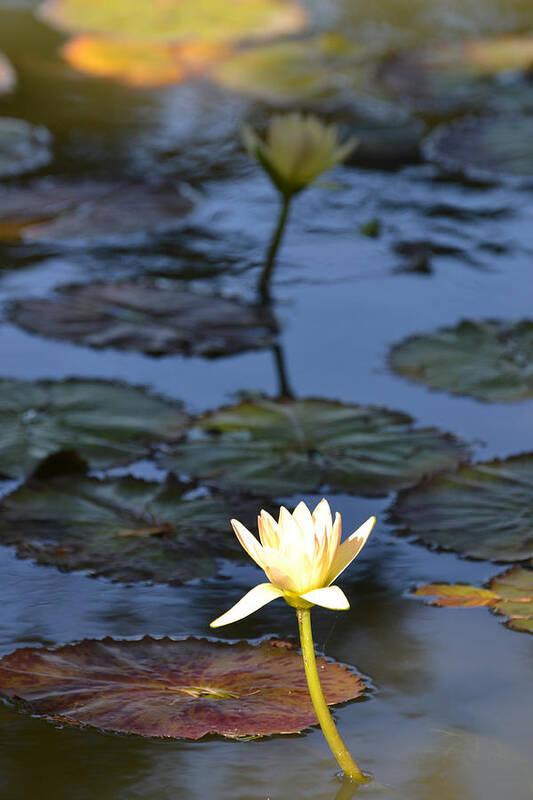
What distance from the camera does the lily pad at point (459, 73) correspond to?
3117mm

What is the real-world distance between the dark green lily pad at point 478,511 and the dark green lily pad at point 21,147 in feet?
5.22

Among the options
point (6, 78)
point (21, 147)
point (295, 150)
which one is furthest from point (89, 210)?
point (6, 78)

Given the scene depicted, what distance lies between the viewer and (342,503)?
143cm

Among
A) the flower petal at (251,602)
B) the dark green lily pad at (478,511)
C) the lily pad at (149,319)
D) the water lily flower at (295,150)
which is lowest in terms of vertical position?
the dark green lily pad at (478,511)

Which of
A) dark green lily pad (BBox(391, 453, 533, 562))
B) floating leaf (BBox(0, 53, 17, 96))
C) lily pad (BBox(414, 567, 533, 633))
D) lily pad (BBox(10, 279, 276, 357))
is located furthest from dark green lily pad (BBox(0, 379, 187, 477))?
floating leaf (BBox(0, 53, 17, 96))

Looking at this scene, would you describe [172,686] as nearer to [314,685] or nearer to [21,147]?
[314,685]

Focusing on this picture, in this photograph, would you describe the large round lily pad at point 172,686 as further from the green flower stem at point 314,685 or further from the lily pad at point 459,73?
the lily pad at point 459,73

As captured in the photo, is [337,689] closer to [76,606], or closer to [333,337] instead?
[76,606]

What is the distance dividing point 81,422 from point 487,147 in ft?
5.22

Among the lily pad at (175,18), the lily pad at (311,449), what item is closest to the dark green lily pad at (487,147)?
the lily pad at (175,18)

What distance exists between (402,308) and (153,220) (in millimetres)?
649

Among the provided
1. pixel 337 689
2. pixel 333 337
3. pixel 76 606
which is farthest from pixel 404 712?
pixel 333 337

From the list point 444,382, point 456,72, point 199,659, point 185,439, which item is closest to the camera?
point 199,659

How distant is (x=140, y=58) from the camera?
333 cm
